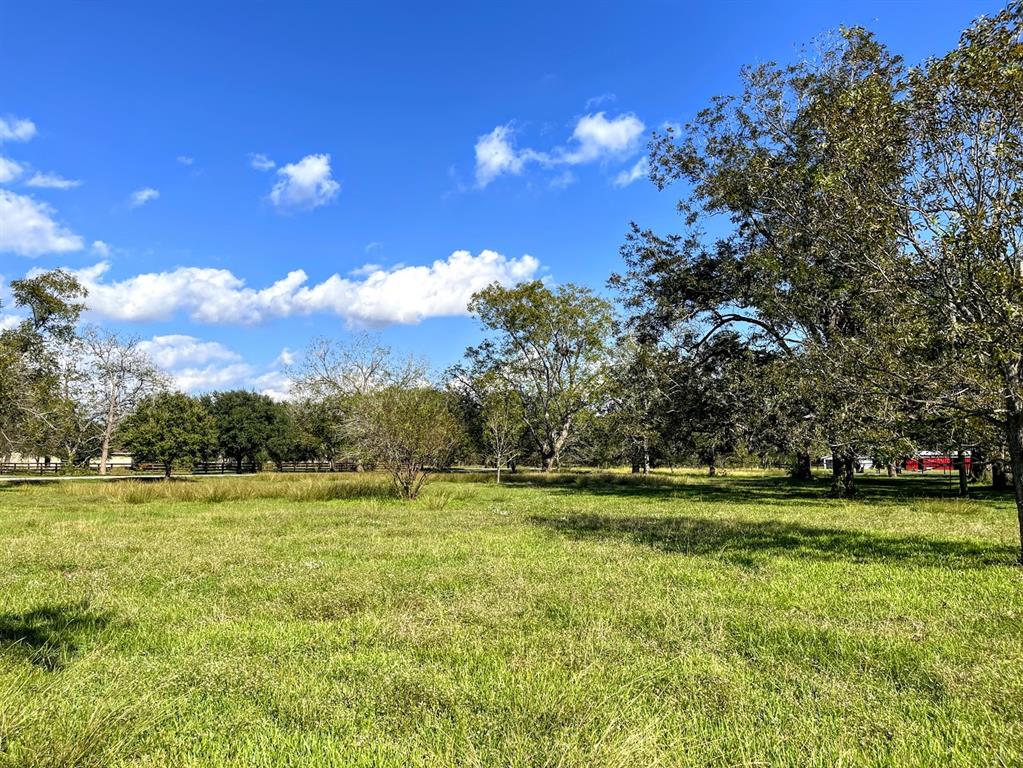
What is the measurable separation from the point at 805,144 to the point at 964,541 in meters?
15.3

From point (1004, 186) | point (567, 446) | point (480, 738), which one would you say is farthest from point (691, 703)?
point (567, 446)

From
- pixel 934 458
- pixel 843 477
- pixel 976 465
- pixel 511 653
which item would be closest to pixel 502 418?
pixel 843 477

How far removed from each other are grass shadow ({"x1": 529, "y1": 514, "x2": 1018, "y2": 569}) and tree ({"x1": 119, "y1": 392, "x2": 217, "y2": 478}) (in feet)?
133

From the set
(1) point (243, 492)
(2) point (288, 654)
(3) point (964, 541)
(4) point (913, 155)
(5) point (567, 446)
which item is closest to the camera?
(2) point (288, 654)

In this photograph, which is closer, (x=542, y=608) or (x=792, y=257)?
(x=542, y=608)

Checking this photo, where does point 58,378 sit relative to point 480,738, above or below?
above

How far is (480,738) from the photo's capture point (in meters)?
3.49

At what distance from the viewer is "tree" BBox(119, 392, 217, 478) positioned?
4497 cm

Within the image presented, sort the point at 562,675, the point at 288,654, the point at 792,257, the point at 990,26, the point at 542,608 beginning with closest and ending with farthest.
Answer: the point at 562,675 → the point at 288,654 → the point at 542,608 → the point at 990,26 → the point at 792,257

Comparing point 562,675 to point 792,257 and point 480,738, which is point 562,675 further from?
point 792,257

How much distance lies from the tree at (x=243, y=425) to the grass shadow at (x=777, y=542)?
216ft

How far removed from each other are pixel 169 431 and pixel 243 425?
27.3m

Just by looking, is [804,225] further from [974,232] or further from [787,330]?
[787,330]

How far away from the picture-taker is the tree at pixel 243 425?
235ft
